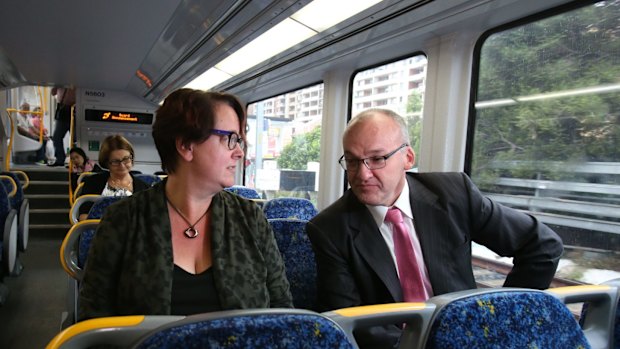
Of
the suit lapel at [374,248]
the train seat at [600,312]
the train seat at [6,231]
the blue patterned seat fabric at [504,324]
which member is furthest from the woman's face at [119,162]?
the train seat at [600,312]

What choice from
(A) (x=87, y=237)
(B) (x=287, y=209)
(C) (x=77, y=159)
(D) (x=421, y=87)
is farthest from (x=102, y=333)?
(C) (x=77, y=159)

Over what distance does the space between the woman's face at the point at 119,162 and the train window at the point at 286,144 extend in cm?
153

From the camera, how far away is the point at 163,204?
4.36ft

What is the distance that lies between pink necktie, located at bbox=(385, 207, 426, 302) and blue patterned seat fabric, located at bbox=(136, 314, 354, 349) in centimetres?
87

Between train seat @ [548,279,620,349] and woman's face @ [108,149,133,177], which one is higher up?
woman's face @ [108,149,133,177]

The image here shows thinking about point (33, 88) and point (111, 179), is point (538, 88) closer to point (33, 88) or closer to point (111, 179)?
point (111, 179)

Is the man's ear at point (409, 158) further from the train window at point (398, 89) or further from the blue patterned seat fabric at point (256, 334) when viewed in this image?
the train window at point (398, 89)

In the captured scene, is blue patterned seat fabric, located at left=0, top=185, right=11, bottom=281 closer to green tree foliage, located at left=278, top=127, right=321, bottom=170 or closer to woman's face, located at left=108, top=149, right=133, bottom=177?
woman's face, located at left=108, top=149, right=133, bottom=177

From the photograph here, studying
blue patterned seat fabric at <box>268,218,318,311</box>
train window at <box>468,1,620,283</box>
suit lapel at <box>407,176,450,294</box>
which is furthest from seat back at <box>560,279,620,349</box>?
train window at <box>468,1,620,283</box>

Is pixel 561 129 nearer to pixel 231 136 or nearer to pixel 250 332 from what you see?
pixel 231 136

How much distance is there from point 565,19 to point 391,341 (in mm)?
2468

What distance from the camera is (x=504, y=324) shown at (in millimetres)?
878

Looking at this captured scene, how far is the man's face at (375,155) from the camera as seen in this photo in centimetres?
157

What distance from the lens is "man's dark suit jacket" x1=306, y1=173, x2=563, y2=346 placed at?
1.52 metres
